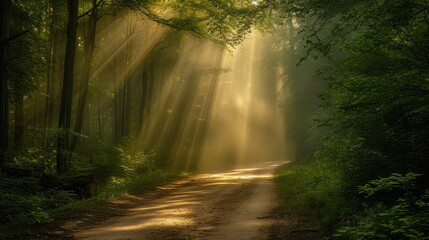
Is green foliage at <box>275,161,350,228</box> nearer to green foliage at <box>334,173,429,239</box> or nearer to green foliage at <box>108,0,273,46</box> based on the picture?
green foliage at <box>334,173,429,239</box>

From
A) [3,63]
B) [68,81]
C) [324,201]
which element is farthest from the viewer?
[68,81]

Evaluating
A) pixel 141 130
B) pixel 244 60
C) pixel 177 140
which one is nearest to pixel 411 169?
pixel 141 130

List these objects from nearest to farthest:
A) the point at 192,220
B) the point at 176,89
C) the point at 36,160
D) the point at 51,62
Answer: the point at 192,220 → the point at 36,160 → the point at 51,62 → the point at 176,89

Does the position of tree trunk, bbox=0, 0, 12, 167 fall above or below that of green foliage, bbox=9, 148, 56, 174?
above

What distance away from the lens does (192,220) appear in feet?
36.1

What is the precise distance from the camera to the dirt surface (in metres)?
9.15

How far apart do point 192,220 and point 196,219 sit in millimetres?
209

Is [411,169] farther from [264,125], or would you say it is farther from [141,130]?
[264,125]

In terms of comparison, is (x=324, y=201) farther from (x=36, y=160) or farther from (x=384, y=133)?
(x=36, y=160)

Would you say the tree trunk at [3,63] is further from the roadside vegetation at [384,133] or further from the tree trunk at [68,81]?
the roadside vegetation at [384,133]

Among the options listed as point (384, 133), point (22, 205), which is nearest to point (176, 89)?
point (22, 205)

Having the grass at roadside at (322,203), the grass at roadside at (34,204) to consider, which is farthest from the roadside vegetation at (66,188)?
the grass at roadside at (322,203)

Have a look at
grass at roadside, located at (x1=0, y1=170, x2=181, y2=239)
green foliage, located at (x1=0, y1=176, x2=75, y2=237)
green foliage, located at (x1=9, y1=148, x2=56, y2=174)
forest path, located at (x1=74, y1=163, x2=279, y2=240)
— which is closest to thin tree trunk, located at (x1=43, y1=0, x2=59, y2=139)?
green foliage, located at (x1=9, y1=148, x2=56, y2=174)

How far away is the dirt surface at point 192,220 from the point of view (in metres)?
9.15
